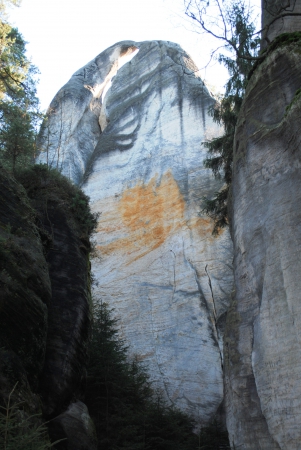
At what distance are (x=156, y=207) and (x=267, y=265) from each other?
13589mm

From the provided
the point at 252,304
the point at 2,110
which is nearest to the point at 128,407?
the point at 252,304

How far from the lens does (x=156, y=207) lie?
81.3 ft

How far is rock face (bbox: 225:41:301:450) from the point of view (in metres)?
10.3

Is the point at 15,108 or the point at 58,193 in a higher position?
the point at 15,108

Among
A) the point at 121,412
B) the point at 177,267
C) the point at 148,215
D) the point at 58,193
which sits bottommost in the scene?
the point at 121,412

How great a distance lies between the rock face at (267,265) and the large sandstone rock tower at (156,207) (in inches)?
278

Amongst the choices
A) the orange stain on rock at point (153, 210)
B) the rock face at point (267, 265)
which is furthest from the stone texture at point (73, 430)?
the orange stain on rock at point (153, 210)

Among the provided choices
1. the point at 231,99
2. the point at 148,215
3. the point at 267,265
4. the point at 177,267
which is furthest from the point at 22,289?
the point at 148,215

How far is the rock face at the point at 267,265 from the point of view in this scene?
33.8ft

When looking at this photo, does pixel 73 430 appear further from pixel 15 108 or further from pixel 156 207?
pixel 156 207

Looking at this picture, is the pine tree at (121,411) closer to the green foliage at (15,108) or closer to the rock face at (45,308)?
the rock face at (45,308)

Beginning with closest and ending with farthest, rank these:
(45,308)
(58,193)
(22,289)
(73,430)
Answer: (22,289)
(73,430)
(45,308)
(58,193)

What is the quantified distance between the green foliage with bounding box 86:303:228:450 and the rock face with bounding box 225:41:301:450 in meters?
3.03

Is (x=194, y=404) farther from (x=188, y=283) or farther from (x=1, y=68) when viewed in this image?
(x=1, y=68)
